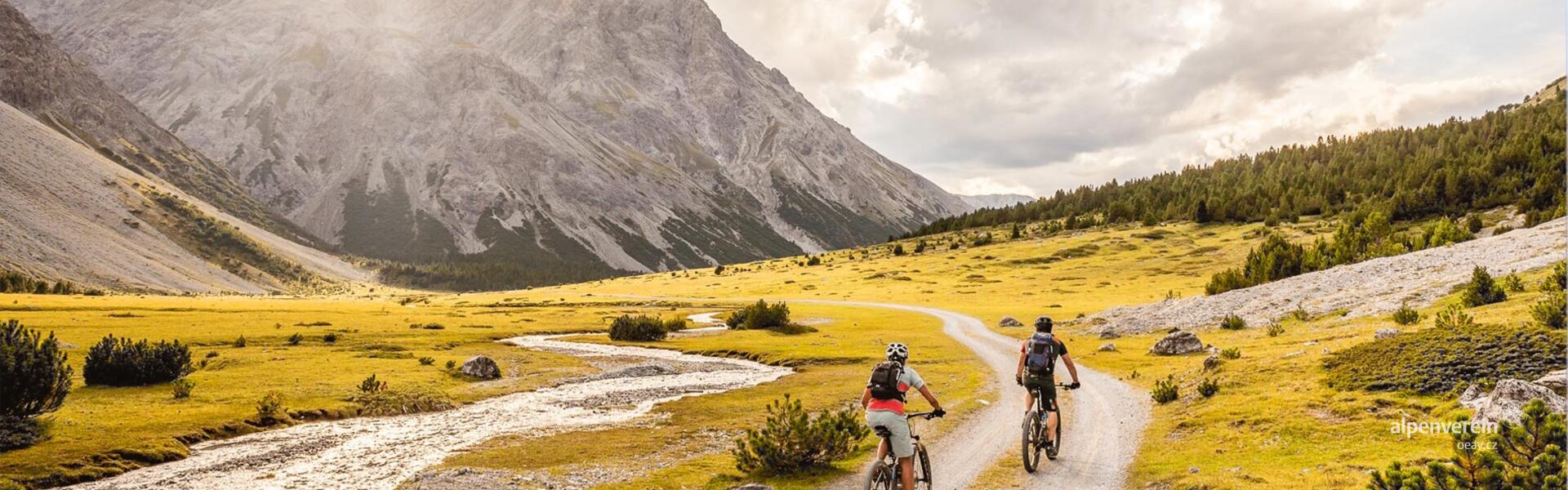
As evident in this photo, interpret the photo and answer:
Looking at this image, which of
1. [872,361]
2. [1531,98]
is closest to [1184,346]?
[872,361]

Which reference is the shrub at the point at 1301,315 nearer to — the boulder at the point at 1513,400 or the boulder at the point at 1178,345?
the boulder at the point at 1178,345

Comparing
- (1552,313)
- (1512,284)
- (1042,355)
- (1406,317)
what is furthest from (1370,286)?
(1042,355)

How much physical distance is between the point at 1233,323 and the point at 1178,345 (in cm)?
906

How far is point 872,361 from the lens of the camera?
45.2m

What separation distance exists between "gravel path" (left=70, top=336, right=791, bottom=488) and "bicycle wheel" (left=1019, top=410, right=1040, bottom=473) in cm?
1783

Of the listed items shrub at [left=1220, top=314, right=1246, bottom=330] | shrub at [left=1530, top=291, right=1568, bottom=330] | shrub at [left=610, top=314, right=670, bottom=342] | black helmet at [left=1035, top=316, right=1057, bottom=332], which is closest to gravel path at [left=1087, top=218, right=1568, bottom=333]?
shrub at [left=1220, top=314, right=1246, bottom=330]

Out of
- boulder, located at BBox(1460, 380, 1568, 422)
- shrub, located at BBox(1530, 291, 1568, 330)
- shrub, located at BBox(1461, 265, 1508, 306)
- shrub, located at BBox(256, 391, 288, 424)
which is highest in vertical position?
shrub, located at BBox(1461, 265, 1508, 306)

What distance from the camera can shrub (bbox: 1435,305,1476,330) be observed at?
954 inches

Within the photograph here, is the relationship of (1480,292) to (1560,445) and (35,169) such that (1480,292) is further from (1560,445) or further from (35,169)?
(35,169)

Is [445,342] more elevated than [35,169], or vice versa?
[35,169]

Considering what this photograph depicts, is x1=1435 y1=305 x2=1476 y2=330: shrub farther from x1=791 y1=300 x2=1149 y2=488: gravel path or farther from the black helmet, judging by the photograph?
the black helmet

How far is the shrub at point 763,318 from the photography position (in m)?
70.3

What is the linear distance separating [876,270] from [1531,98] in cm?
20226

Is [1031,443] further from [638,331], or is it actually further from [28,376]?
[638,331]
